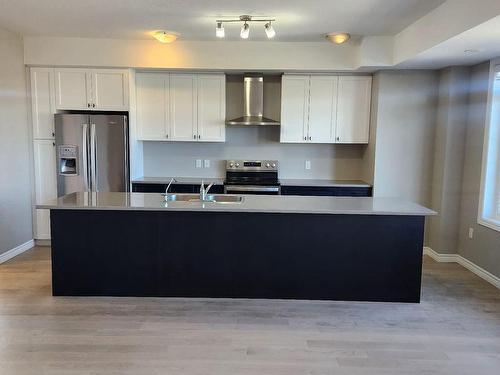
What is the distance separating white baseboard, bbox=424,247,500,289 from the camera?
13.6 ft

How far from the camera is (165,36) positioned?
457 centimetres

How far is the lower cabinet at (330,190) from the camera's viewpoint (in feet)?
17.0

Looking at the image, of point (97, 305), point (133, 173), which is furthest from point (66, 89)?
point (97, 305)

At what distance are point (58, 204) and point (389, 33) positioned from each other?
3.83m

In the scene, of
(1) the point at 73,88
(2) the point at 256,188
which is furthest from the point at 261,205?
(1) the point at 73,88

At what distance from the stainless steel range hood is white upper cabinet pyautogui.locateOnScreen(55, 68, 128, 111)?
1.42 m

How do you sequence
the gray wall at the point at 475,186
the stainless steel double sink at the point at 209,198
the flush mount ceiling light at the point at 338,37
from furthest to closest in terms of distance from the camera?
1. the flush mount ceiling light at the point at 338,37
2. the gray wall at the point at 475,186
3. the stainless steel double sink at the point at 209,198

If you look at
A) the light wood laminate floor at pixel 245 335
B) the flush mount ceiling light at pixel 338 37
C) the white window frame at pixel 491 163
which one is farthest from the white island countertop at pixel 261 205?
the flush mount ceiling light at pixel 338 37

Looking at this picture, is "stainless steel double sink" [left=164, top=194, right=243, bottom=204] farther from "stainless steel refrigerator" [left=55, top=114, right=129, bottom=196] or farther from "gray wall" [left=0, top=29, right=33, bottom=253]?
"gray wall" [left=0, top=29, right=33, bottom=253]

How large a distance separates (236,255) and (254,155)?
2.42 m

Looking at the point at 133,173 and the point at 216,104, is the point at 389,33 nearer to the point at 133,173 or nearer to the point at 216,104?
the point at 216,104

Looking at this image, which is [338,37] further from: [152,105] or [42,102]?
[42,102]

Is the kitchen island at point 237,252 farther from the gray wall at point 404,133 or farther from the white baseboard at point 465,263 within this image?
the gray wall at point 404,133

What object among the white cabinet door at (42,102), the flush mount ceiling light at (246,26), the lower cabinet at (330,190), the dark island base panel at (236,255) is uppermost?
the flush mount ceiling light at (246,26)
